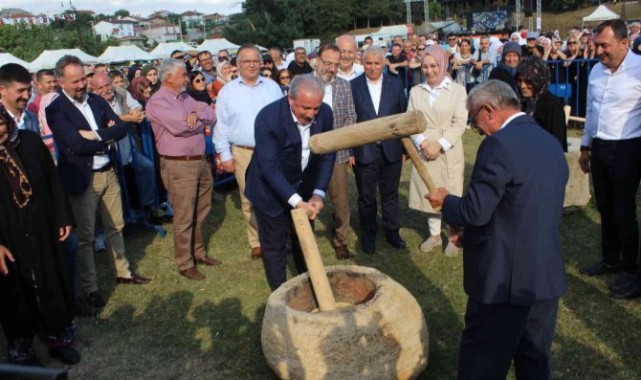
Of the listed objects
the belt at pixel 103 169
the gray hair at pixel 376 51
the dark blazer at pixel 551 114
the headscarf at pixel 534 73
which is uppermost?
the gray hair at pixel 376 51

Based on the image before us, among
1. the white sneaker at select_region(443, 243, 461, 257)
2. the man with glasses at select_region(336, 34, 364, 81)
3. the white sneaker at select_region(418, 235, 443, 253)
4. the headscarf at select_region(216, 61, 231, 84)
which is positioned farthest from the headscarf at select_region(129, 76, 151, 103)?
the white sneaker at select_region(443, 243, 461, 257)

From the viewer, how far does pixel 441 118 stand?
219 inches

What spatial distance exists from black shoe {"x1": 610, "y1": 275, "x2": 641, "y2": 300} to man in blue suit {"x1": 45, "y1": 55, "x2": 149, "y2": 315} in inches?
176

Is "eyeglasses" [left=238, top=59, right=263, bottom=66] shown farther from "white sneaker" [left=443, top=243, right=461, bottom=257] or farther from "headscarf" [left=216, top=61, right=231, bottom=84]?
"headscarf" [left=216, top=61, right=231, bottom=84]

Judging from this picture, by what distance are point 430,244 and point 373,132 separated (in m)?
3.08

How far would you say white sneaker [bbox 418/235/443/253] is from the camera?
6078 millimetres

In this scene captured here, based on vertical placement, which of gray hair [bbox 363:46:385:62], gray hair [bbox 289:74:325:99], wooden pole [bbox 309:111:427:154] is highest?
gray hair [bbox 363:46:385:62]

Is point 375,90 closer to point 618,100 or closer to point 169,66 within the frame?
point 169,66

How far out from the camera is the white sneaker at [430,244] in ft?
19.9

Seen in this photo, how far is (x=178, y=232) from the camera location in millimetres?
5723


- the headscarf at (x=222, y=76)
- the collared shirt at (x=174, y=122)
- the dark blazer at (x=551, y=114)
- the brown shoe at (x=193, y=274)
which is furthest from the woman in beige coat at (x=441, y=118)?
the headscarf at (x=222, y=76)

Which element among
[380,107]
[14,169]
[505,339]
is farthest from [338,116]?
[505,339]

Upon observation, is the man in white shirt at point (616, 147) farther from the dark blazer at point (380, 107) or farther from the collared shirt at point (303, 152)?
the collared shirt at point (303, 152)

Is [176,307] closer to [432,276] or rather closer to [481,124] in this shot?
[432,276]
